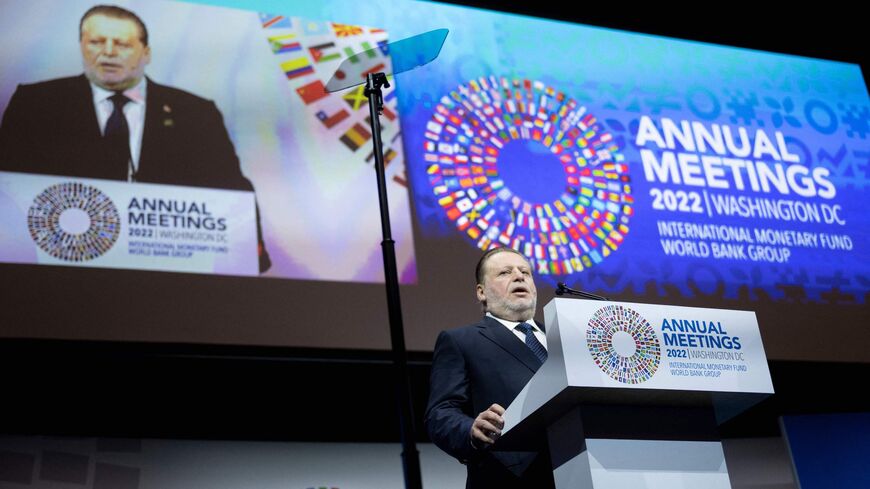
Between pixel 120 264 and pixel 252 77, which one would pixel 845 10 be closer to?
pixel 252 77

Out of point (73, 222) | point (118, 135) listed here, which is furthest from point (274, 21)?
point (73, 222)

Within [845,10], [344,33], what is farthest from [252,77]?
[845,10]

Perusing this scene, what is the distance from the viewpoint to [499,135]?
4375mm

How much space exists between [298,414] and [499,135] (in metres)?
1.51

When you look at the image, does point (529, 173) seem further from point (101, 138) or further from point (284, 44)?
point (101, 138)

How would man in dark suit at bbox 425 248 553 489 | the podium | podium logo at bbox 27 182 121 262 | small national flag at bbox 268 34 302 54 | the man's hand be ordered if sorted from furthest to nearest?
small national flag at bbox 268 34 302 54 → podium logo at bbox 27 182 121 262 → man in dark suit at bbox 425 248 553 489 → the man's hand → the podium

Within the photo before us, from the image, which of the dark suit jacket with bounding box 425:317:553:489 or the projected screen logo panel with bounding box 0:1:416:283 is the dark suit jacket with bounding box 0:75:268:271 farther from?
the dark suit jacket with bounding box 425:317:553:489

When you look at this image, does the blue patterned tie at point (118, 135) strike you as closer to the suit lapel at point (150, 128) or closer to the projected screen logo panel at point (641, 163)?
the suit lapel at point (150, 128)

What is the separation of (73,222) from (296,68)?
1.18 metres

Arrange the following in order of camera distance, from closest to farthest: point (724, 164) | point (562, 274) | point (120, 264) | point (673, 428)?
point (673, 428)
point (120, 264)
point (562, 274)
point (724, 164)

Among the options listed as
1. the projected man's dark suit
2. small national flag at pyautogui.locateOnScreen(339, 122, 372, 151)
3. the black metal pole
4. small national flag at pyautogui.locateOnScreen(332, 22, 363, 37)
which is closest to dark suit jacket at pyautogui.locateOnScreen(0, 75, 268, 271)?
the projected man's dark suit

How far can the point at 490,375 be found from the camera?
7.75ft

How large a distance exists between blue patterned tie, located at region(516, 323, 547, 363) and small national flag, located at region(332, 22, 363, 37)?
7.46 ft

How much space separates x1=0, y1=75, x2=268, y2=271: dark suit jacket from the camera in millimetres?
3662
